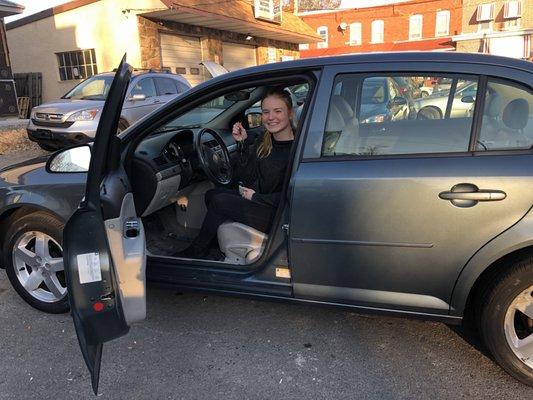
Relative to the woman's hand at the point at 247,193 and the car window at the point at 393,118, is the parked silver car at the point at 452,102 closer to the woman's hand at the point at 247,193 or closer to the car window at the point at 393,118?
the car window at the point at 393,118

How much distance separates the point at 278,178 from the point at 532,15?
3634cm

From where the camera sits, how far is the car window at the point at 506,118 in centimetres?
213

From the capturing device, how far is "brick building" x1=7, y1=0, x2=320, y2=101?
14.0m

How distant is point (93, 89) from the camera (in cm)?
928

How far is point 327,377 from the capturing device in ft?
8.02

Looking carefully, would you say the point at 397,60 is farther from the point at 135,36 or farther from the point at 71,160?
the point at 135,36

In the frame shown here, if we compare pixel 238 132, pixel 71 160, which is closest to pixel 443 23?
pixel 238 132

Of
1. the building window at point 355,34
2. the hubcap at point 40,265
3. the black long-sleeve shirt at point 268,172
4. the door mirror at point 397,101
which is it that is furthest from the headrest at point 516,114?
the building window at point 355,34

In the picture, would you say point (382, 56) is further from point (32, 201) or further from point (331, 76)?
point (32, 201)

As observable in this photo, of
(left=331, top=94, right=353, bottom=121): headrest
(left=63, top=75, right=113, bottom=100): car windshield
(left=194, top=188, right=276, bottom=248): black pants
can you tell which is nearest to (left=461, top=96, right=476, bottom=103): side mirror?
(left=331, top=94, right=353, bottom=121): headrest

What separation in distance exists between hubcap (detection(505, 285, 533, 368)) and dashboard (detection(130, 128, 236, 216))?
85.8 inches

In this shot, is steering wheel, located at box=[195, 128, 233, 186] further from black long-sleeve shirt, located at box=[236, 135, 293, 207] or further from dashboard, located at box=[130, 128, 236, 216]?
black long-sleeve shirt, located at box=[236, 135, 293, 207]

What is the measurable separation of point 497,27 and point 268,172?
35.8m

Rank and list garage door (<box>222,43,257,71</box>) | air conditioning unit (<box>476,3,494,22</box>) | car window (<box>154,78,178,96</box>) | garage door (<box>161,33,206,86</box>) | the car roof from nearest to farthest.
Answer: the car roof, car window (<box>154,78,178,96</box>), garage door (<box>161,33,206,86</box>), garage door (<box>222,43,257,71</box>), air conditioning unit (<box>476,3,494,22</box>)
